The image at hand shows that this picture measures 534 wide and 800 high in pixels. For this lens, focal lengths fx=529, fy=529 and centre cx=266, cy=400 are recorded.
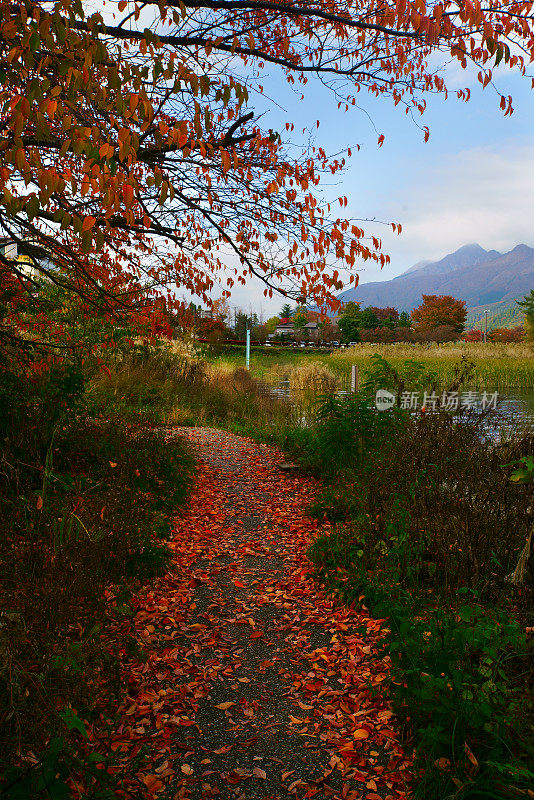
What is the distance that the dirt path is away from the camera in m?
2.44

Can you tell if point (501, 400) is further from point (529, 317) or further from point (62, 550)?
point (529, 317)

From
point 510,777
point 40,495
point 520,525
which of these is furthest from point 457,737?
point 40,495

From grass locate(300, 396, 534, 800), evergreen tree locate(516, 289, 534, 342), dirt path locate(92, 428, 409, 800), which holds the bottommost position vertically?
dirt path locate(92, 428, 409, 800)

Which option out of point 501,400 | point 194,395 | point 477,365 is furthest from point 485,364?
point 194,395

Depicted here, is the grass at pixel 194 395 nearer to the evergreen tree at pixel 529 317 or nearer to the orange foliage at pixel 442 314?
the evergreen tree at pixel 529 317

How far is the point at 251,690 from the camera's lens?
313 centimetres

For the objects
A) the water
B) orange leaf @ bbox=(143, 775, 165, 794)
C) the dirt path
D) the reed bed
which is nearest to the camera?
orange leaf @ bbox=(143, 775, 165, 794)

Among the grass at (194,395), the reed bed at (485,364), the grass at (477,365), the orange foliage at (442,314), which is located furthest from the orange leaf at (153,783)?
the orange foliage at (442,314)

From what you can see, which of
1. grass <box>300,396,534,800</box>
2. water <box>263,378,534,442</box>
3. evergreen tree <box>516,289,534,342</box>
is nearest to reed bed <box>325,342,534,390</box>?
water <box>263,378,534,442</box>

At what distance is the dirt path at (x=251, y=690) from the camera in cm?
244

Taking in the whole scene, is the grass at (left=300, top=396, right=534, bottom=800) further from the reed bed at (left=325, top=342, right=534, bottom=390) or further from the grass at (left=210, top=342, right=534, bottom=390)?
the reed bed at (left=325, top=342, right=534, bottom=390)

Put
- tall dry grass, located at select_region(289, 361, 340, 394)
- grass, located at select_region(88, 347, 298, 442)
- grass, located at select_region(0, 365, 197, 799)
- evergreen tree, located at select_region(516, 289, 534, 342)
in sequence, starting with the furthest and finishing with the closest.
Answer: evergreen tree, located at select_region(516, 289, 534, 342), tall dry grass, located at select_region(289, 361, 340, 394), grass, located at select_region(88, 347, 298, 442), grass, located at select_region(0, 365, 197, 799)

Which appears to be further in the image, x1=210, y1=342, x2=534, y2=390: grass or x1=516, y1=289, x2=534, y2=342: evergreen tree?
x1=516, y1=289, x2=534, y2=342: evergreen tree

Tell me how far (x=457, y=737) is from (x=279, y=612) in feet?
6.56
